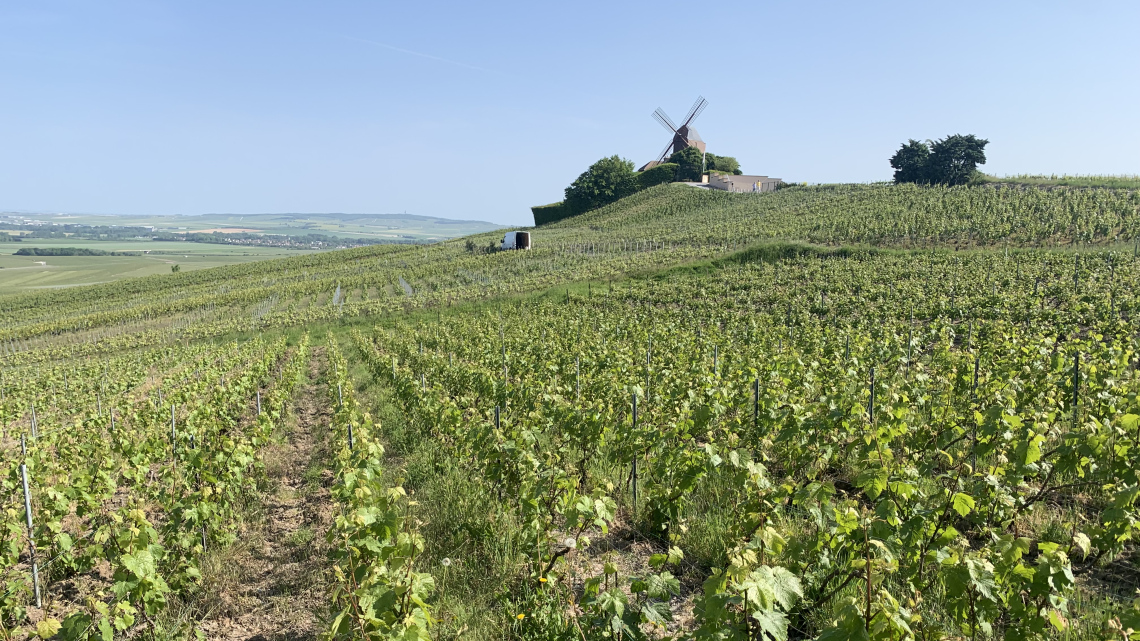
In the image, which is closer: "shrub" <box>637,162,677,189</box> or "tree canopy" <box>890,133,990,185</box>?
"tree canopy" <box>890,133,990,185</box>

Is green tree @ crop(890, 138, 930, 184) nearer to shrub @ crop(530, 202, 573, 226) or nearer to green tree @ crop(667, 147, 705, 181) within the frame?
green tree @ crop(667, 147, 705, 181)

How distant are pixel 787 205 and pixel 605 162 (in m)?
37.8

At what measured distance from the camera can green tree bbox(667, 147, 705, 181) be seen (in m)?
87.8

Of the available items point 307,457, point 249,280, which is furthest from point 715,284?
point 249,280

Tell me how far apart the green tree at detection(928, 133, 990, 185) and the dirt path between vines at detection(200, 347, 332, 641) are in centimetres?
6812

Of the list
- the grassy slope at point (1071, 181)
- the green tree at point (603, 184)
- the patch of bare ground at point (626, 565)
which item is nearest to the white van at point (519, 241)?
the green tree at point (603, 184)

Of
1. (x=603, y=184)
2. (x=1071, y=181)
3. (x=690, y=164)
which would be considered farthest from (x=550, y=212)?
(x=1071, y=181)

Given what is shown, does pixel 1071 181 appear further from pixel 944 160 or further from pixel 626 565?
pixel 626 565

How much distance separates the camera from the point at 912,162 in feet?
204

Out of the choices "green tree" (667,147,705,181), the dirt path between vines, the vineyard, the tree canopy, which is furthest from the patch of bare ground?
"green tree" (667,147,705,181)

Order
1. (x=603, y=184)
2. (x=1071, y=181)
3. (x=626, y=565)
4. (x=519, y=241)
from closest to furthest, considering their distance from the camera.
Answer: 1. (x=626, y=565)
2. (x=1071, y=181)
3. (x=519, y=241)
4. (x=603, y=184)

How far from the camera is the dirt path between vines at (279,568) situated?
4.96 m

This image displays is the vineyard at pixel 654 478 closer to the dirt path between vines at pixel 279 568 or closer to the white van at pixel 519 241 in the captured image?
the dirt path between vines at pixel 279 568

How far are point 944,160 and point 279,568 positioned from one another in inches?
2839
